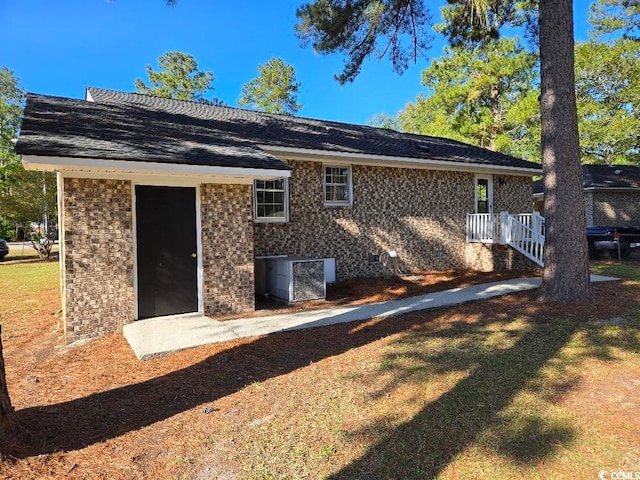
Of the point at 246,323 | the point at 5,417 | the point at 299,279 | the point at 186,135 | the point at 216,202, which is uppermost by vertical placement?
the point at 186,135

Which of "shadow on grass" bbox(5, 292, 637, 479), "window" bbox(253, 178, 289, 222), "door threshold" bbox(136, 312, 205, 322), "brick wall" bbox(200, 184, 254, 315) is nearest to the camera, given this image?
"shadow on grass" bbox(5, 292, 637, 479)

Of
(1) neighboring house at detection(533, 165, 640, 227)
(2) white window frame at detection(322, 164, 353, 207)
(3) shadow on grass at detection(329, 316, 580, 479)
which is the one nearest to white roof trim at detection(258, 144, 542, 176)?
(2) white window frame at detection(322, 164, 353, 207)

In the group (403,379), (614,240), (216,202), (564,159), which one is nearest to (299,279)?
(216,202)

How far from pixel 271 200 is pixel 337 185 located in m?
1.99

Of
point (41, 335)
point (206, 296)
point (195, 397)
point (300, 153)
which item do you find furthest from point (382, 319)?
point (41, 335)

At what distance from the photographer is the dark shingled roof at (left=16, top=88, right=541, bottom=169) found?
6.16 metres

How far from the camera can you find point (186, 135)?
816cm

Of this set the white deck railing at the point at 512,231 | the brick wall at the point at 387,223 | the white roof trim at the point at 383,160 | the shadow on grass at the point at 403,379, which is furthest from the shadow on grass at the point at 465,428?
the white deck railing at the point at 512,231

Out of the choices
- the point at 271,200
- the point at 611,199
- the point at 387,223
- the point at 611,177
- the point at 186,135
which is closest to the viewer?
the point at 186,135

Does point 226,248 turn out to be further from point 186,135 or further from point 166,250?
point 186,135

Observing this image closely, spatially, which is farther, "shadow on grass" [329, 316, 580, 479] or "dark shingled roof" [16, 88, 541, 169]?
"dark shingled roof" [16, 88, 541, 169]

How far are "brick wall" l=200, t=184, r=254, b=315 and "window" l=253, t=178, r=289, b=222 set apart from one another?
7.94 ft

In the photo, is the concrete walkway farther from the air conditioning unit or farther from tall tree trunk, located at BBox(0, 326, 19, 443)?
tall tree trunk, located at BBox(0, 326, 19, 443)

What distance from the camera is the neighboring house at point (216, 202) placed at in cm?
623
